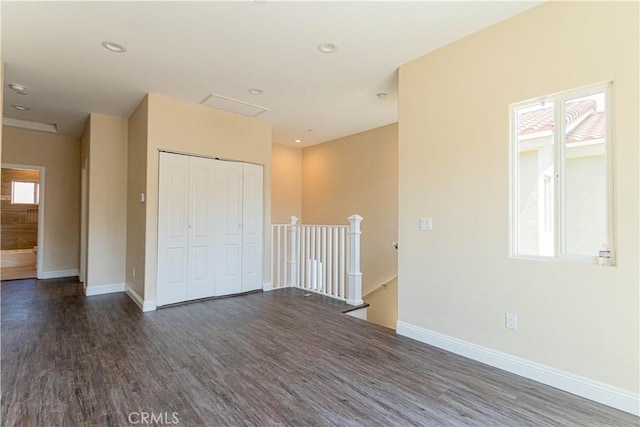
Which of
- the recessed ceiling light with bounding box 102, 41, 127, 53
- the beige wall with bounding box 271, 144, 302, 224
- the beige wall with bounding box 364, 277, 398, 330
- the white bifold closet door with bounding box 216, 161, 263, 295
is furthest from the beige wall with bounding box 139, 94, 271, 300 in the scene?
the beige wall with bounding box 364, 277, 398, 330

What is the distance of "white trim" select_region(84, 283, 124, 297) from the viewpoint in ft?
15.9

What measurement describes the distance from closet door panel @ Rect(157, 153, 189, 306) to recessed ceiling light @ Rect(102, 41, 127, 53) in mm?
1460

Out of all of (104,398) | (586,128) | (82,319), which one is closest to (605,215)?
(586,128)

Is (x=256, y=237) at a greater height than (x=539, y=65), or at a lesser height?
lesser

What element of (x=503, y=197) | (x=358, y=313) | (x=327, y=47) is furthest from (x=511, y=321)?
(x=327, y=47)

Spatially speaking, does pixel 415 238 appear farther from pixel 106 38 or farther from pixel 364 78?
pixel 106 38

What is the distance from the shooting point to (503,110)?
2.56 metres

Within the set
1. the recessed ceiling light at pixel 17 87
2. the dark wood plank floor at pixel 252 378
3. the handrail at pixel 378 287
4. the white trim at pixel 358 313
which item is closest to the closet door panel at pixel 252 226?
the dark wood plank floor at pixel 252 378

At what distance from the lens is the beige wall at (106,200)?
193 inches

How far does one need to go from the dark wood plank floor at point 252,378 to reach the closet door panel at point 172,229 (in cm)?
58

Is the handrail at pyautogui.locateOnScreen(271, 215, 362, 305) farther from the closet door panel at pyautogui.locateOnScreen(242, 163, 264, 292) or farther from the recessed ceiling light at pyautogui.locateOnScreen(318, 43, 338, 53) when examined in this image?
the recessed ceiling light at pyautogui.locateOnScreen(318, 43, 338, 53)

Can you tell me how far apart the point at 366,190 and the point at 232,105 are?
2787 mm

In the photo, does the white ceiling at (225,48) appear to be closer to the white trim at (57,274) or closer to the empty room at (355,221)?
the empty room at (355,221)

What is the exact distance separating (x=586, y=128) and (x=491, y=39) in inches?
40.8
